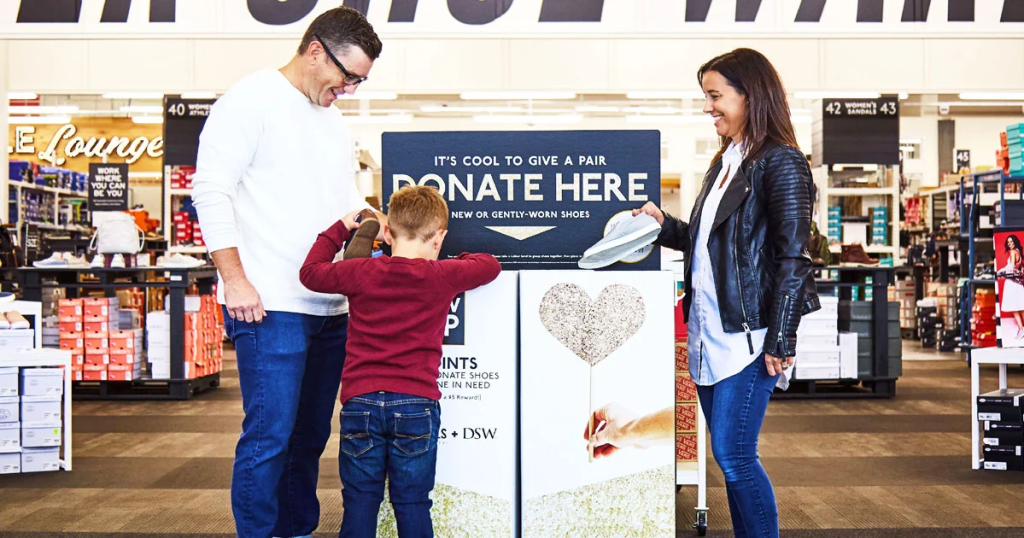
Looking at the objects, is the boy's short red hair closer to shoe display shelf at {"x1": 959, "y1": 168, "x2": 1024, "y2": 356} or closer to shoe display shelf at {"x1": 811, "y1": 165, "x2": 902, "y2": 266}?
shoe display shelf at {"x1": 959, "y1": 168, "x2": 1024, "y2": 356}

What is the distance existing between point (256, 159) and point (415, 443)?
83cm

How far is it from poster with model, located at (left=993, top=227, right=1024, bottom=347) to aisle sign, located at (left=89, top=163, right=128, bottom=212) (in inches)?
411

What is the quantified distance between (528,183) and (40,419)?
3.44 meters

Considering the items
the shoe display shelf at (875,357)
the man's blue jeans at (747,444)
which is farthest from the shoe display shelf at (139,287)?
the man's blue jeans at (747,444)

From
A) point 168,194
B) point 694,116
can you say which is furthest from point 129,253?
point 694,116

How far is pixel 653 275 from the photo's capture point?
7.35 feet

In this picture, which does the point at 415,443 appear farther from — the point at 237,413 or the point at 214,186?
the point at 237,413

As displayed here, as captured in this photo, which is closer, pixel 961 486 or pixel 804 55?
pixel 961 486

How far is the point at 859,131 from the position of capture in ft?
33.2

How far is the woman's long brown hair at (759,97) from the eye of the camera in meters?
2.32

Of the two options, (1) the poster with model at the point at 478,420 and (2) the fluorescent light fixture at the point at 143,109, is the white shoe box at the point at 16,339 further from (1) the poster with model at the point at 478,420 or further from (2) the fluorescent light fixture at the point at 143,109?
(2) the fluorescent light fixture at the point at 143,109

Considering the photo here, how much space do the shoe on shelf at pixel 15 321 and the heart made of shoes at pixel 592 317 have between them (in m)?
3.53

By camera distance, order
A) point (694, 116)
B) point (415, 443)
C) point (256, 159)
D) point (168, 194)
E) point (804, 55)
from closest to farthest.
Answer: point (415, 443)
point (256, 159)
point (804, 55)
point (168, 194)
point (694, 116)

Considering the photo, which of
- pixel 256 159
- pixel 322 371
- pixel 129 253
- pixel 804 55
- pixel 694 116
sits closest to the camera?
pixel 256 159
